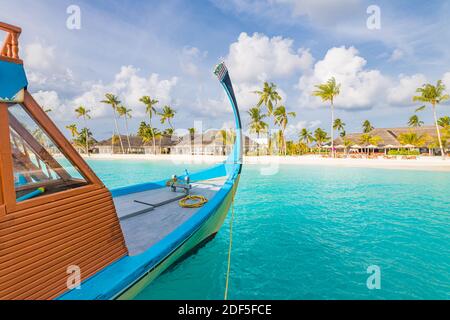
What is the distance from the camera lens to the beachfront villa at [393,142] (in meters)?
39.6

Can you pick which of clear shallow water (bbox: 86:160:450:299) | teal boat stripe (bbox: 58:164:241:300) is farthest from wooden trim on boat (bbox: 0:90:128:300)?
clear shallow water (bbox: 86:160:450:299)

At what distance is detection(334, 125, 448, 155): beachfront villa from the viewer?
130ft

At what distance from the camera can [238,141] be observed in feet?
27.7

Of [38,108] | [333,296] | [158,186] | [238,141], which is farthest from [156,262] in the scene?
[238,141]

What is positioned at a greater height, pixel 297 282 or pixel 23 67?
pixel 23 67

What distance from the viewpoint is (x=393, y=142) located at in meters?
44.6

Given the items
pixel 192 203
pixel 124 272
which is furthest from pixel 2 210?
pixel 192 203

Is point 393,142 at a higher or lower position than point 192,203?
higher

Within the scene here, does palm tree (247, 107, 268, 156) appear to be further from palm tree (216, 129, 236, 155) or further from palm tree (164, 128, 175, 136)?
palm tree (164, 128, 175, 136)

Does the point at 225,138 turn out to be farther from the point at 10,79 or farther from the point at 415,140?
the point at 10,79

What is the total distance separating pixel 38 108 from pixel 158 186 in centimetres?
603

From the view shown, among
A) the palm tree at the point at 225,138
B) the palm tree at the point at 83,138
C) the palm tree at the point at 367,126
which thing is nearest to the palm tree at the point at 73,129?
the palm tree at the point at 83,138

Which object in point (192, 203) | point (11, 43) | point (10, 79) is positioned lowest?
point (192, 203)
